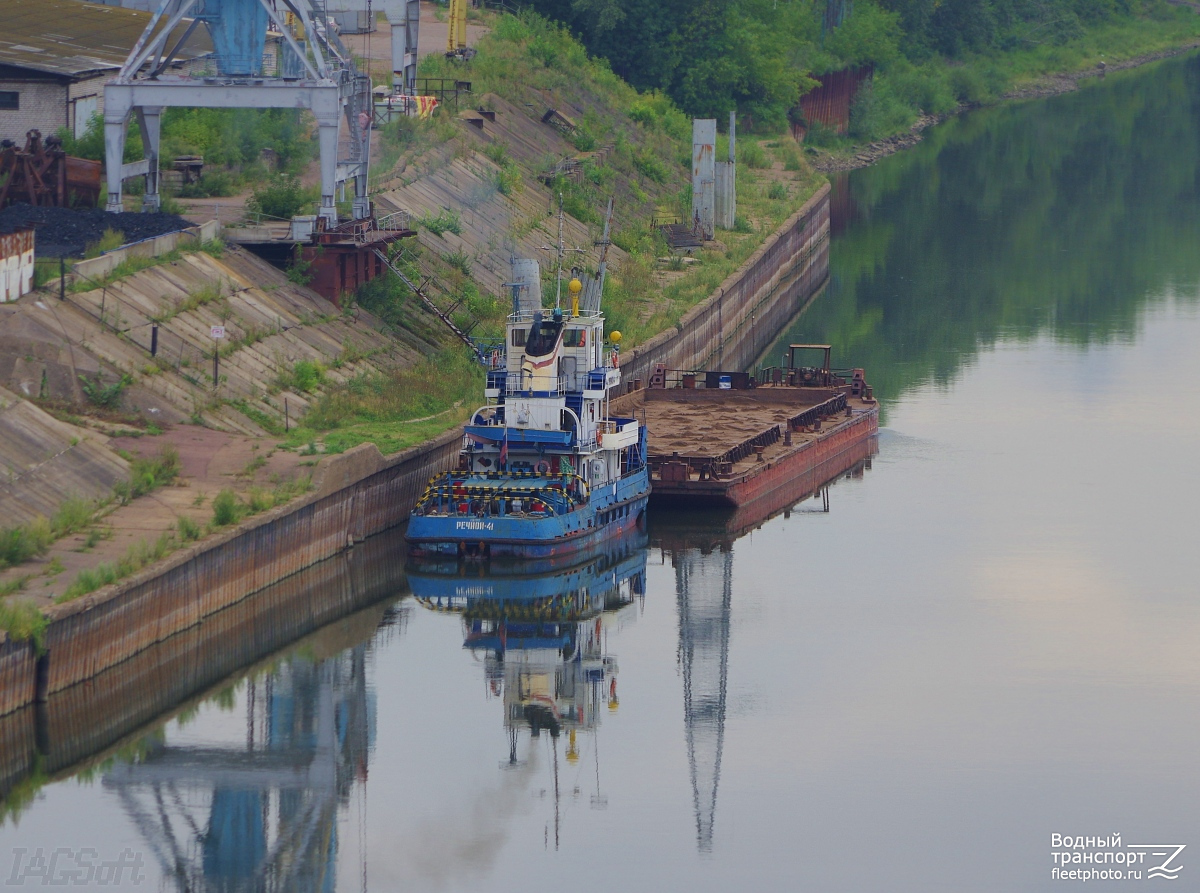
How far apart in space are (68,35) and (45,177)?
36.2ft

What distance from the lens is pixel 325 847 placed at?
34.0 meters

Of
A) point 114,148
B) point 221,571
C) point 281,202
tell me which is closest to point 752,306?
point 281,202

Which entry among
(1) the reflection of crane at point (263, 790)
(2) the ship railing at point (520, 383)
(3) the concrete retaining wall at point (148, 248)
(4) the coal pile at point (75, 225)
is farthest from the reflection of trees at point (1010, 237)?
(1) the reflection of crane at point (263, 790)

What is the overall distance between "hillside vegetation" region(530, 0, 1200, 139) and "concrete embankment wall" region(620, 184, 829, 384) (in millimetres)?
12176

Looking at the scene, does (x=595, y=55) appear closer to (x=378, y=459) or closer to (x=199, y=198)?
(x=199, y=198)

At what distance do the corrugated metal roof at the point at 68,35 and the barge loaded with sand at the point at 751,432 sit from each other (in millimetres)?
19535

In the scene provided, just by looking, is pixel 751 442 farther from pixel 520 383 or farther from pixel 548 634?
pixel 548 634

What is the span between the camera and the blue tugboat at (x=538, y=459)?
154 feet

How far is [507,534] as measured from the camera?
46656mm

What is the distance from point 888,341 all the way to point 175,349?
3695 centimetres

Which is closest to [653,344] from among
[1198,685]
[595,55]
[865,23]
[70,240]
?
[70,240]

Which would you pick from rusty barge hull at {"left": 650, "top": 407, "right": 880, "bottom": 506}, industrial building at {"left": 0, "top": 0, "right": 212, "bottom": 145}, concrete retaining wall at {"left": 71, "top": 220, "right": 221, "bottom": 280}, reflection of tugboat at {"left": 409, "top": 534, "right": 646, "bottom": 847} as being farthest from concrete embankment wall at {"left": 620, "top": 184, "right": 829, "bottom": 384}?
industrial building at {"left": 0, "top": 0, "right": 212, "bottom": 145}

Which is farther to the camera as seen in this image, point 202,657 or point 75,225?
point 75,225

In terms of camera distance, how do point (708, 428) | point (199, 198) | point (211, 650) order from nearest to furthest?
point (211, 650) < point (708, 428) < point (199, 198)
